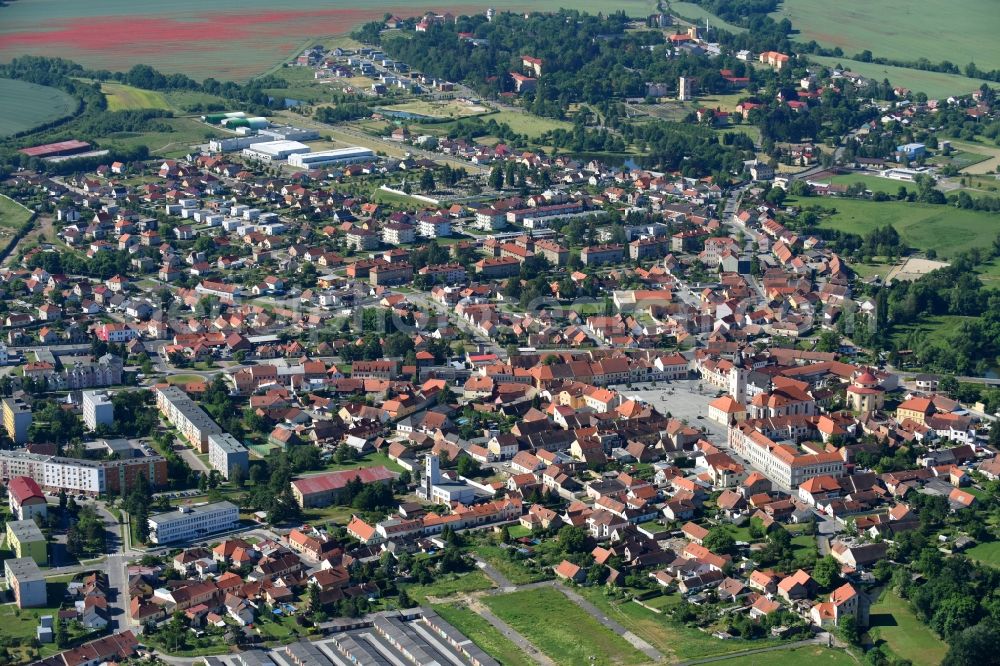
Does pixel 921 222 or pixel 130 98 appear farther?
pixel 130 98

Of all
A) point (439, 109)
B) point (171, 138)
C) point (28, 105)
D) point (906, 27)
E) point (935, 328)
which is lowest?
point (171, 138)

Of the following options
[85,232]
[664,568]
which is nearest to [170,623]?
[664,568]

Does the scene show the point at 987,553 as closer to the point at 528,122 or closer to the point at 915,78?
the point at 528,122

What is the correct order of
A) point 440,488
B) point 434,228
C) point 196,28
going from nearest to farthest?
1. point 440,488
2. point 434,228
3. point 196,28

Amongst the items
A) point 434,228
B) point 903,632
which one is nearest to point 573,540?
point 903,632

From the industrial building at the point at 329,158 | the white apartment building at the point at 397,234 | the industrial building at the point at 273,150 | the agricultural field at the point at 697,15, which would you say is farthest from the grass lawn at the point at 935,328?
the agricultural field at the point at 697,15

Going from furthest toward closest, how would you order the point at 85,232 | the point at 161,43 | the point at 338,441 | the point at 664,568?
the point at 161,43
the point at 85,232
the point at 338,441
the point at 664,568

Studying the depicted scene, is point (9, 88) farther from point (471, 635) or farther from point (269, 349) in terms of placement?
point (471, 635)
